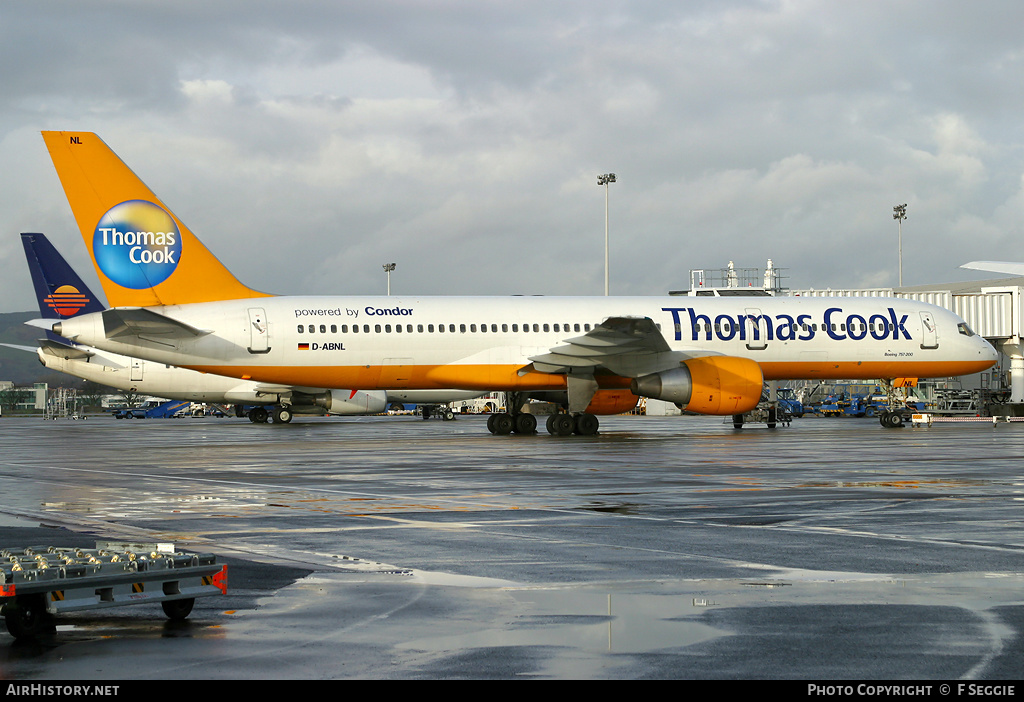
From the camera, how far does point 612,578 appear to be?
8.13 m

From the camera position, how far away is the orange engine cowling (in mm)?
33906

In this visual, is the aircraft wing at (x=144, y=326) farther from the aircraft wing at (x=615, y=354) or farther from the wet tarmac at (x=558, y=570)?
the wet tarmac at (x=558, y=570)

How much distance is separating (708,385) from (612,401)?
3812mm

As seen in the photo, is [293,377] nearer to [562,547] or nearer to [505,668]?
[562,547]

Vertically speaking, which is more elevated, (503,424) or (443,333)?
(443,333)

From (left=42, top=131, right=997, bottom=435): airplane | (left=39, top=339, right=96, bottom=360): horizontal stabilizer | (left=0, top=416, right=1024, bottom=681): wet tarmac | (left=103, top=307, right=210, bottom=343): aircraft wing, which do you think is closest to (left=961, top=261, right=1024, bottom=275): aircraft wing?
(left=0, top=416, right=1024, bottom=681): wet tarmac

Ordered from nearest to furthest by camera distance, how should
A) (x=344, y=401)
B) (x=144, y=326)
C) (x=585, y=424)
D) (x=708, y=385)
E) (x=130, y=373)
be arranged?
1. (x=144, y=326)
2. (x=708, y=385)
3. (x=585, y=424)
4. (x=344, y=401)
5. (x=130, y=373)

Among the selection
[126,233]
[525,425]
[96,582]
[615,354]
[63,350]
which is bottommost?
[96,582]

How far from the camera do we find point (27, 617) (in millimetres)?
6277

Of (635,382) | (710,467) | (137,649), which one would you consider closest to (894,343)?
(635,382)

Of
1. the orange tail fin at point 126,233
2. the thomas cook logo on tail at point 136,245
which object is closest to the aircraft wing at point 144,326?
the orange tail fin at point 126,233

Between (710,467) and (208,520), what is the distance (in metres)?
10.2

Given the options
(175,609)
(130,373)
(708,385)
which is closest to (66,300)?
(130,373)

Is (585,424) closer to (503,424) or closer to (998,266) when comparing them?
(503,424)
